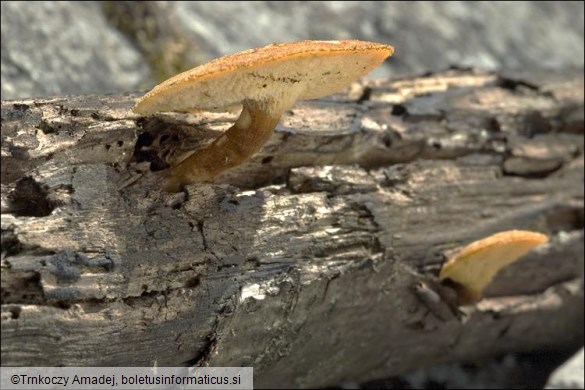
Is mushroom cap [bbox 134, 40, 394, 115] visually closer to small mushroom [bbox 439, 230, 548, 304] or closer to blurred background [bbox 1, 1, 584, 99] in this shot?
small mushroom [bbox 439, 230, 548, 304]

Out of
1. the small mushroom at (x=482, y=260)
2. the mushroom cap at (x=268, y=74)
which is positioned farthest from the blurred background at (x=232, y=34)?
the mushroom cap at (x=268, y=74)

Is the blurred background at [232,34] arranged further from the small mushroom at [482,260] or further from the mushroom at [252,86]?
the mushroom at [252,86]

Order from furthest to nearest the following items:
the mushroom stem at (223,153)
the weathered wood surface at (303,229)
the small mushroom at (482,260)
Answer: the small mushroom at (482,260)
the mushroom stem at (223,153)
the weathered wood surface at (303,229)

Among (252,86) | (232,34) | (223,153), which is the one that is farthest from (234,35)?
(252,86)

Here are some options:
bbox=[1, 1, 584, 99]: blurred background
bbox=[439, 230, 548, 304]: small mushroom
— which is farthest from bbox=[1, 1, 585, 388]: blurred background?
bbox=[439, 230, 548, 304]: small mushroom

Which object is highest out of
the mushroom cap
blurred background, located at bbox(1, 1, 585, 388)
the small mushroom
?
blurred background, located at bbox(1, 1, 585, 388)

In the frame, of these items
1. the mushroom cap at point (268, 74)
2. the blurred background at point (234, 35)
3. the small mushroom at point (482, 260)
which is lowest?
the small mushroom at point (482, 260)

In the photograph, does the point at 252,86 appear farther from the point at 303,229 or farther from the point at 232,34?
the point at 232,34
